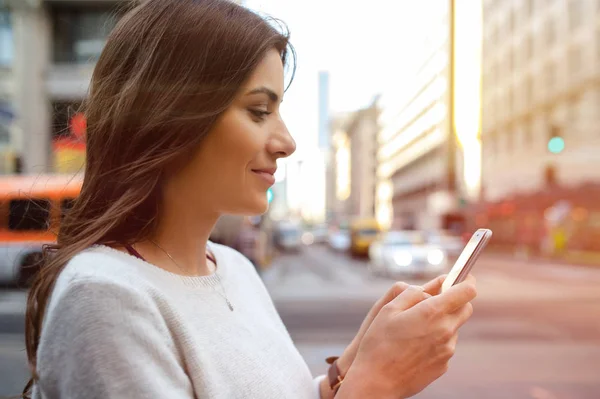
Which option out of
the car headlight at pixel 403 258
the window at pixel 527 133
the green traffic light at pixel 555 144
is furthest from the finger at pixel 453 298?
the window at pixel 527 133

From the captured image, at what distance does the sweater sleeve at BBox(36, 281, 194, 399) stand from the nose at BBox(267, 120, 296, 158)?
475mm

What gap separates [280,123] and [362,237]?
2929 cm

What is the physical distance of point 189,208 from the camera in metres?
1.25

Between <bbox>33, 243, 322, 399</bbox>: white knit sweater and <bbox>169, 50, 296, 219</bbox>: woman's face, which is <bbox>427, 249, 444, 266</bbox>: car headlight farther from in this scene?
<bbox>169, 50, 296, 219</bbox>: woman's face

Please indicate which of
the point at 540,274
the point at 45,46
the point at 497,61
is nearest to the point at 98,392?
the point at 540,274

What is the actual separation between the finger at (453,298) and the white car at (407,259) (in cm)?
1579

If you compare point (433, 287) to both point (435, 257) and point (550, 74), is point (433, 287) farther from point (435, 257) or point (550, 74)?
point (550, 74)

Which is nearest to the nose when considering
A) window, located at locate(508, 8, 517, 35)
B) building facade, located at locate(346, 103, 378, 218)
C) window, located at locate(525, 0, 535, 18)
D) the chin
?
the chin

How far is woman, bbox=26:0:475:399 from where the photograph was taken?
1047 millimetres

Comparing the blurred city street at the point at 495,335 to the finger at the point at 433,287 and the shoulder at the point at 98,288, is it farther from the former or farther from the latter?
the finger at the point at 433,287

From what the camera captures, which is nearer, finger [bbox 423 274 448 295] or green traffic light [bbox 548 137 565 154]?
finger [bbox 423 274 448 295]

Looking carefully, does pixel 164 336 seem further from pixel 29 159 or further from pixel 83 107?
pixel 29 159

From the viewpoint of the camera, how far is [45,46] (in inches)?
885

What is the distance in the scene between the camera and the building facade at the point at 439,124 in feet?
154
